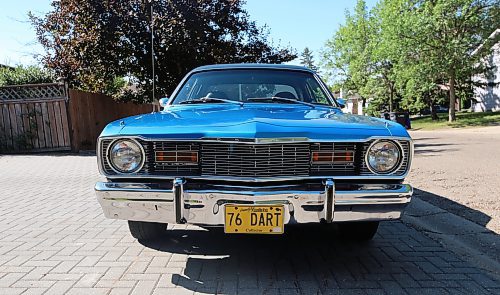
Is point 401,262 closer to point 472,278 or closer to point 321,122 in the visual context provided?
point 472,278

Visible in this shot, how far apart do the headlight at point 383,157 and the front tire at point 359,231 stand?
898mm

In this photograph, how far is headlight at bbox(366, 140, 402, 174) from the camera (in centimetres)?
285

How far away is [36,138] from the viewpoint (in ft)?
40.0

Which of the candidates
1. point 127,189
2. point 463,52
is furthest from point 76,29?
point 463,52

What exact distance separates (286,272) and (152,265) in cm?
108

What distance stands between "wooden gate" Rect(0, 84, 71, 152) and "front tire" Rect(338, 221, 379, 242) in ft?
34.4

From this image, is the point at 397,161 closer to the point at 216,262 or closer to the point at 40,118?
the point at 216,262

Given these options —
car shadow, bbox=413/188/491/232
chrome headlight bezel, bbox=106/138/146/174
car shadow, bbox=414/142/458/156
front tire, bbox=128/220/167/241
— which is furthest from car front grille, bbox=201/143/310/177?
car shadow, bbox=414/142/458/156

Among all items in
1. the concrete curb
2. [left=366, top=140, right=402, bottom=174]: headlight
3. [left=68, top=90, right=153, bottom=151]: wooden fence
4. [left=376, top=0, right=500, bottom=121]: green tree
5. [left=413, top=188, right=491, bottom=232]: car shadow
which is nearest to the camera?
[left=366, top=140, right=402, bottom=174]: headlight

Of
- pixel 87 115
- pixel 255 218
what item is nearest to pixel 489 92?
pixel 87 115

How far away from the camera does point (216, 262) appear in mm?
3332

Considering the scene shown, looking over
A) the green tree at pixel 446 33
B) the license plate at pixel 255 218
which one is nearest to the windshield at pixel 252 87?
the license plate at pixel 255 218

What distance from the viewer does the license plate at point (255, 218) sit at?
2.65 m

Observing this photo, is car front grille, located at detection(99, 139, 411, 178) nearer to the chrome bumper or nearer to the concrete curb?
the chrome bumper
